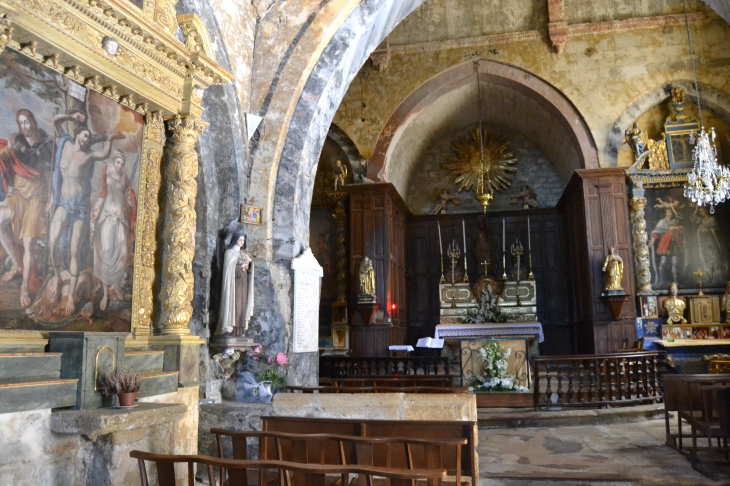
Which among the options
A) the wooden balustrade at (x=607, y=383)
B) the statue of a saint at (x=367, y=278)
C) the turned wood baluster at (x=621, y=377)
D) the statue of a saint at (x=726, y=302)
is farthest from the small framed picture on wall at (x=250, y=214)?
the statue of a saint at (x=726, y=302)

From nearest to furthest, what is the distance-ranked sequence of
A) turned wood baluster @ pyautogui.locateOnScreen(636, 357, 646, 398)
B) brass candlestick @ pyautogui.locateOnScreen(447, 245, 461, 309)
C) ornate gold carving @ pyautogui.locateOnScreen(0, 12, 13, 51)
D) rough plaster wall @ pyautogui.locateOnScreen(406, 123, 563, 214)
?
1. ornate gold carving @ pyautogui.locateOnScreen(0, 12, 13, 51)
2. turned wood baluster @ pyautogui.locateOnScreen(636, 357, 646, 398)
3. brass candlestick @ pyautogui.locateOnScreen(447, 245, 461, 309)
4. rough plaster wall @ pyautogui.locateOnScreen(406, 123, 563, 214)

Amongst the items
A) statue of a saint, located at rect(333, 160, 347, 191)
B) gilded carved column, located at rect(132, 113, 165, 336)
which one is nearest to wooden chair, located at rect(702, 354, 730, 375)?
statue of a saint, located at rect(333, 160, 347, 191)

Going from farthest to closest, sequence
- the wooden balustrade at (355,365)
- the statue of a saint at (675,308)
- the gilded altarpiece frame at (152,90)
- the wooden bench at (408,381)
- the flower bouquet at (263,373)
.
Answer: the statue of a saint at (675,308)
the wooden balustrade at (355,365)
the wooden bench at (408,381)
the flower bouquet at (263,373)
the gilded altarpiece frame at (152,90)

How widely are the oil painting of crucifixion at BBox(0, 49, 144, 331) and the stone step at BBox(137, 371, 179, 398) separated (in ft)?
1.73

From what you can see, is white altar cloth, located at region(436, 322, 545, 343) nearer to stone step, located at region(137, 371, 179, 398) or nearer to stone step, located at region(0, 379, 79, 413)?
stone step, located at region(137, 371, 179, 398)

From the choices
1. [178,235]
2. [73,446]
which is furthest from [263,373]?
[73,446]

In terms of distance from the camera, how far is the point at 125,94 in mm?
5125

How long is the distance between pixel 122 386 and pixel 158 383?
2.61ft

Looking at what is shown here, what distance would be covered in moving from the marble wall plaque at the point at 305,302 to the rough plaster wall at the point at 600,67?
233 inches

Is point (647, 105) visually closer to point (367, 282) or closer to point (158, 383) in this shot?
point (367, 282)

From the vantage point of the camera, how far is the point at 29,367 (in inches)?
152

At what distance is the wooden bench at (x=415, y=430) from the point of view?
4.19 meters

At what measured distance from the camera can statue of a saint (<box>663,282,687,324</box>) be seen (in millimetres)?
12430

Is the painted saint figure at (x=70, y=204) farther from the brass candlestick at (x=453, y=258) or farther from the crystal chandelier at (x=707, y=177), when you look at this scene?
the brass candlestick at (x=453, y=258)
